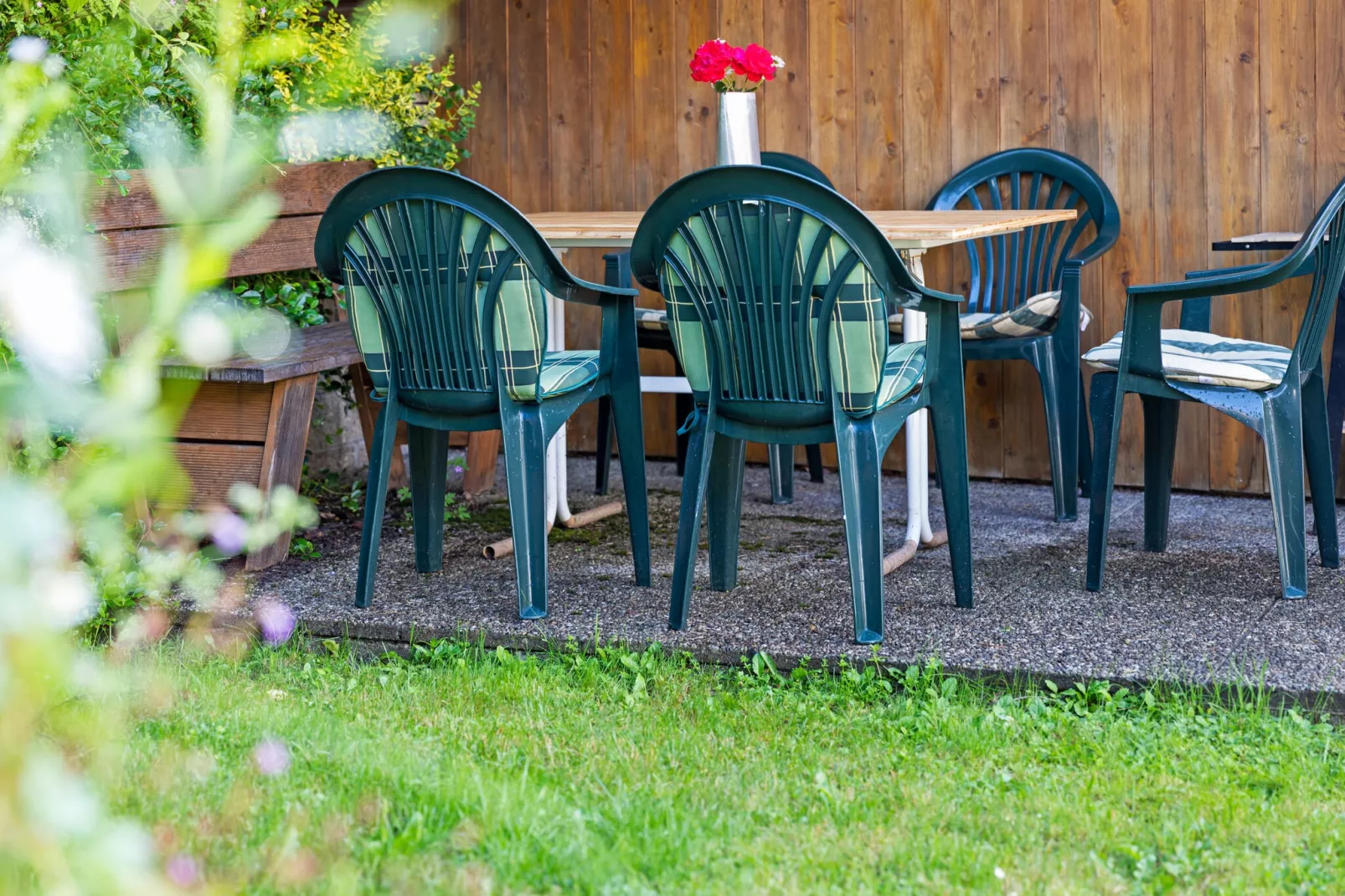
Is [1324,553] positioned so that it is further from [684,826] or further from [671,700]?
[684,826]

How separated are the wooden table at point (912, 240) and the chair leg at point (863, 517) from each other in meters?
0.54

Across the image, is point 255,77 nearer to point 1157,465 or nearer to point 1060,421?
point 1060,421

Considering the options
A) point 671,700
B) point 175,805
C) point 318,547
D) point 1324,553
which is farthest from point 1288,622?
point 318,547

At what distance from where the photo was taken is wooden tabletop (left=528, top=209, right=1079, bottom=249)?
308 centimetres

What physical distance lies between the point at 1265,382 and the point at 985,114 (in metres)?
1.90

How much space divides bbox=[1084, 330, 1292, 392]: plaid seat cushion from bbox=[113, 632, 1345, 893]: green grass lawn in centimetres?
78

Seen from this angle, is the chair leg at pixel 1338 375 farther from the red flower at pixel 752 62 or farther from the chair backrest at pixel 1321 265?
the red flower at pixel 752 62

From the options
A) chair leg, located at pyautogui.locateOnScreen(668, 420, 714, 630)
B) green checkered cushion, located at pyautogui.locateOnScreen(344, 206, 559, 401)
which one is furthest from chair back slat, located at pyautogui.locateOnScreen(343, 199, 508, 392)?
chair leg, located at pyautogui.locateOnScreen(668, 420, 714, 630)

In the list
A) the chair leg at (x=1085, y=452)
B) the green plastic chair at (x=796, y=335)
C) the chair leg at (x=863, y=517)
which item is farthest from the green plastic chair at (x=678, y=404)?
the chair leg at (x=863, y=517)

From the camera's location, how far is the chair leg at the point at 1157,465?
11.1ft

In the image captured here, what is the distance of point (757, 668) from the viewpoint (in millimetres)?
2654

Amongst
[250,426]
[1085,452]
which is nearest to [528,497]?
[250,426]

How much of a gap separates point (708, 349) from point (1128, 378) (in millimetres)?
932

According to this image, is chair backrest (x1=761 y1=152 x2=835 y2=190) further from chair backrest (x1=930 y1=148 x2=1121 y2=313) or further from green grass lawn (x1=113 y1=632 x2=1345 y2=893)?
green grass lawn (x1=113 y1=632 x2=1345 y2=893)
